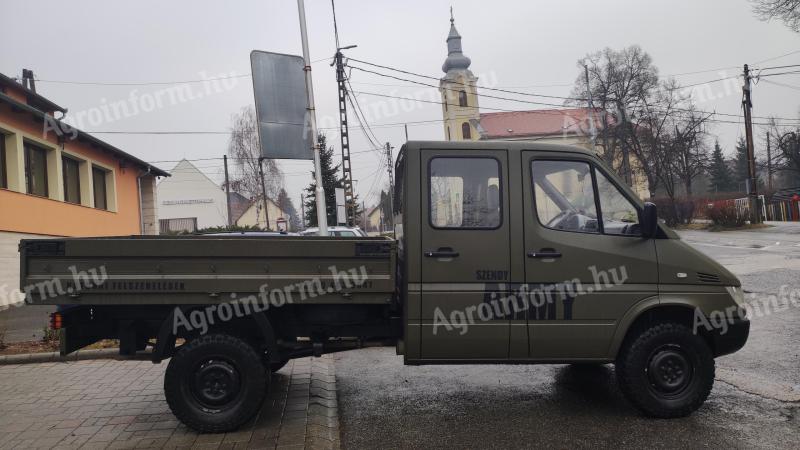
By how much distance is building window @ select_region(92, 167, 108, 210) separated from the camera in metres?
18.8

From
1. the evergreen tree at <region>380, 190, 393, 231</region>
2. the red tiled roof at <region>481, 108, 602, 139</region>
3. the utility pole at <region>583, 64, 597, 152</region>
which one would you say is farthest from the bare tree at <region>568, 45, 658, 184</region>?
the red tiled roof at <region>481, 108, 602, 139</region>

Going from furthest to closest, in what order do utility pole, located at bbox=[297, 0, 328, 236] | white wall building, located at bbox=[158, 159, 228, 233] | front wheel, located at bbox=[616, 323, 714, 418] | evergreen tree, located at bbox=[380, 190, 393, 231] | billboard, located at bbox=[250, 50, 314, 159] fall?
white wall building, located at bbox=[158, 159, 228, 233], evergreen tree, located at bbox=[380, 190, 393, 231], utility pole, located at bbox=[297, 0, 328, 236], billboard, located at bbox=[250, 50, 314, 159], front wheel, located at bbox=[616, 323, 714, 418]

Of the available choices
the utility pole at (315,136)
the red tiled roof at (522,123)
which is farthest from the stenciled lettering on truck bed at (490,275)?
the red tiled roof at (522,123)

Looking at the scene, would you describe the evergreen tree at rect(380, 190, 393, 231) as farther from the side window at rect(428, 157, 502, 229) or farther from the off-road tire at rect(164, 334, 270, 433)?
the off-road tire at rect(164, 334, 270, 433)

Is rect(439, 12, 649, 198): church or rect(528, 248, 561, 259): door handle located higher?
rect(439, 12, 649, 198): church

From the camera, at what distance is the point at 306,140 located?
8.10 meters

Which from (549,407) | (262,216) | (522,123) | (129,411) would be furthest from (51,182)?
(522,123)

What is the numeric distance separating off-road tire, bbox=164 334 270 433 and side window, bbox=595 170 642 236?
121 inches

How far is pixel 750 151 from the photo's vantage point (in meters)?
29.5

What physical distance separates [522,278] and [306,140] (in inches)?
184

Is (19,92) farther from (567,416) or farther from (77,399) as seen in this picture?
(567,416)

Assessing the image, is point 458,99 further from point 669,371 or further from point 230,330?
point 230,330

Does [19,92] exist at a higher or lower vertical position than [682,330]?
higher

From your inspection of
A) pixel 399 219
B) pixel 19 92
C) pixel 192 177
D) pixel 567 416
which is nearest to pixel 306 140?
pixel 399 219
